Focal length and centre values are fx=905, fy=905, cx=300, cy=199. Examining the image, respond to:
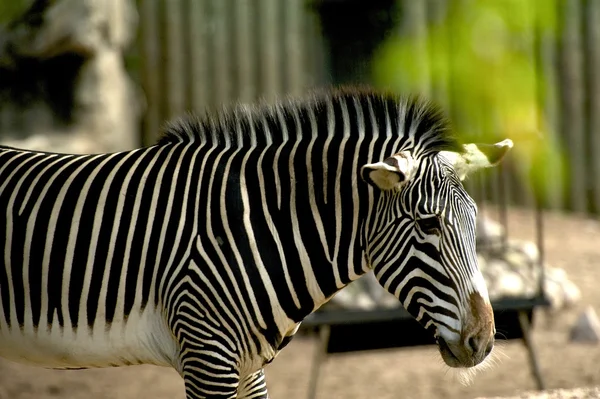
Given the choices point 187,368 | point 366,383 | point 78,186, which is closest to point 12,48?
point 366,383

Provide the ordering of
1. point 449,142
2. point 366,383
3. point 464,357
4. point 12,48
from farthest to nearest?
point 12,48 → point 366,383 → point 449,142 → point 464,357

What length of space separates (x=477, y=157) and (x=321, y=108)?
689mm

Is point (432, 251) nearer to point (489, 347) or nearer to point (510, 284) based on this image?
point (489, 347)

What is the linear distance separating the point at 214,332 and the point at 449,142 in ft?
4.04

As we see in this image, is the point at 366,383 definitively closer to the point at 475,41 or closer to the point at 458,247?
the point at 458,247

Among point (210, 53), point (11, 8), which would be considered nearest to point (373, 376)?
point (210, 53)

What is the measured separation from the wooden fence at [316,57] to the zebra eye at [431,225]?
698 centimetres

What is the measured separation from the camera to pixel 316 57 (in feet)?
35.4

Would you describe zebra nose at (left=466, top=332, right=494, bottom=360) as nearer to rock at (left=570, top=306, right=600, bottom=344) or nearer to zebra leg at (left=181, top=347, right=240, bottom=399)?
zebra leg at (left=181, top=347, right=240, bottom=399)

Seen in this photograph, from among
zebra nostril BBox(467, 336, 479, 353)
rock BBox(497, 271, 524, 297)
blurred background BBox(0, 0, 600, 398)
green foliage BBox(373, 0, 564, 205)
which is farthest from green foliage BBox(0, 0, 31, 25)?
zebra nostril BBox(467, 336, 479, 353)

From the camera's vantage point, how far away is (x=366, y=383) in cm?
741

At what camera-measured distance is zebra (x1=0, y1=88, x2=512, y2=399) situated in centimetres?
344

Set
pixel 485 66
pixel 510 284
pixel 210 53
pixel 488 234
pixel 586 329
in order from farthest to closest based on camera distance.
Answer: pixel 485 66 < pixel 210 53 < pixel 488 234 < pixel 510 284 < pixel 586 329

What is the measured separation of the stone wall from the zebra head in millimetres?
5694
